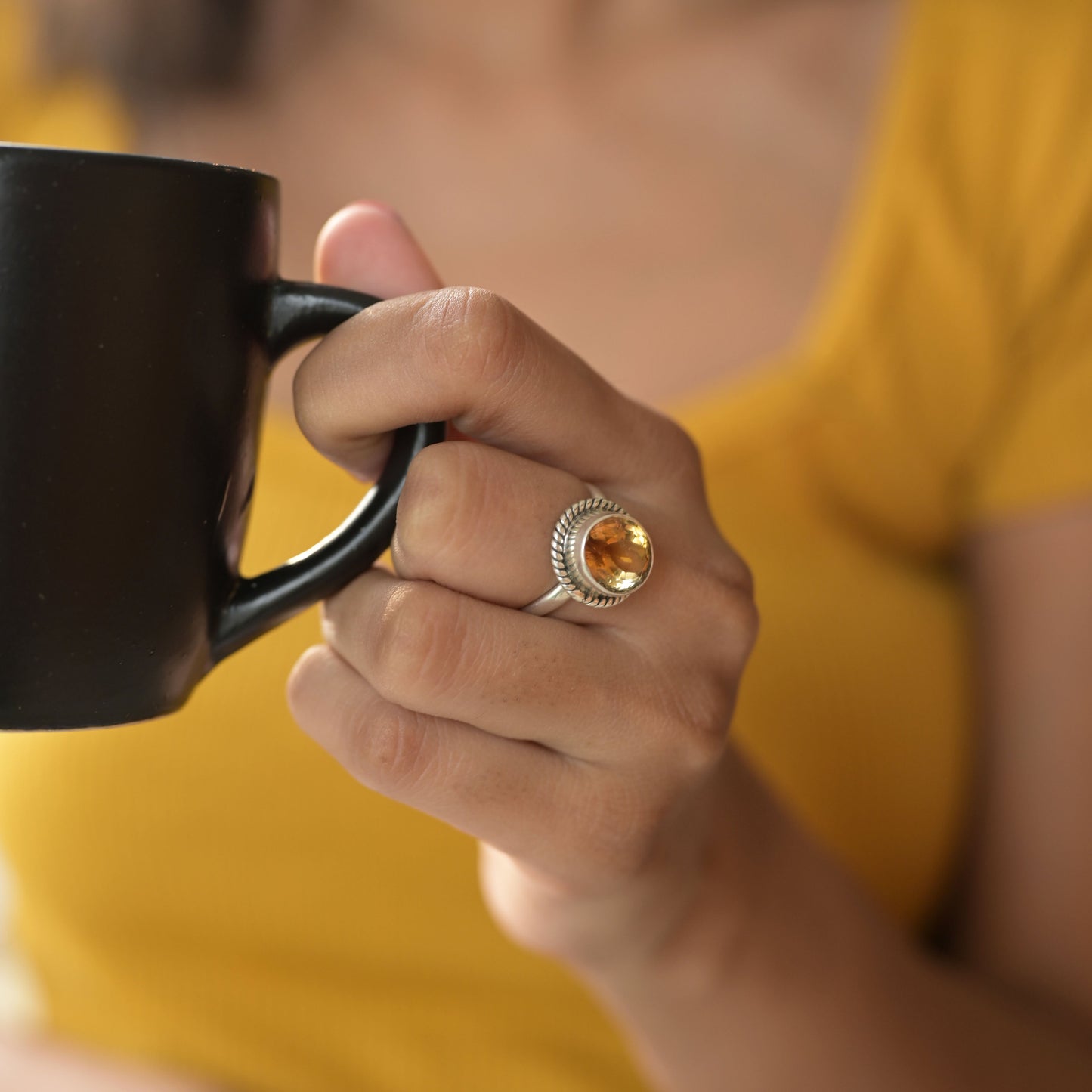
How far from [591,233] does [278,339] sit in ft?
2.12

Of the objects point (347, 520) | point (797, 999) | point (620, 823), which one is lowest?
point (797, 999)

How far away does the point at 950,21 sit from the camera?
104 centimetres

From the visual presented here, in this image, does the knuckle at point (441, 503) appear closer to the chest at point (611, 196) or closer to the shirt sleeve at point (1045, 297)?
the chest at point (611, 196)

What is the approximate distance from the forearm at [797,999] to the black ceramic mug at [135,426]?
1.04ft

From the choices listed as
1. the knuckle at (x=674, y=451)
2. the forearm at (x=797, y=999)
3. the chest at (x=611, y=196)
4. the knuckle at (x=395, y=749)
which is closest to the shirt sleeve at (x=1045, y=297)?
the chest at (x=611, y=196)

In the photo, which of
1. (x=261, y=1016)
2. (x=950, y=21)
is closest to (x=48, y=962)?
(x=261, y=1016)

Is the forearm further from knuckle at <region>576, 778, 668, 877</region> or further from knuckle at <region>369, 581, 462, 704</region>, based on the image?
knuckle at <region>369, 581, 462, 704</region>

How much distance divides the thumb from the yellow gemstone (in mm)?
137

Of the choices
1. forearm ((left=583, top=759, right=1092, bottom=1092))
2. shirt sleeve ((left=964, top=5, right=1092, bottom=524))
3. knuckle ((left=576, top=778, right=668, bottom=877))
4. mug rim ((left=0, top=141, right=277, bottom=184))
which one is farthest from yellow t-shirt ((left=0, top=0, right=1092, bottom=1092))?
mug rim ((left=0, top=141, right=277, bottom=184))

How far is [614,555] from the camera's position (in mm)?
424

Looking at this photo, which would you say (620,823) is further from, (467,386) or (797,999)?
(797,999)

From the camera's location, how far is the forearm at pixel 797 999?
2.27 feet

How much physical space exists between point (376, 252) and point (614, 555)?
0.16m

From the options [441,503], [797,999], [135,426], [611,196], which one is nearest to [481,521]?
[441,503]
